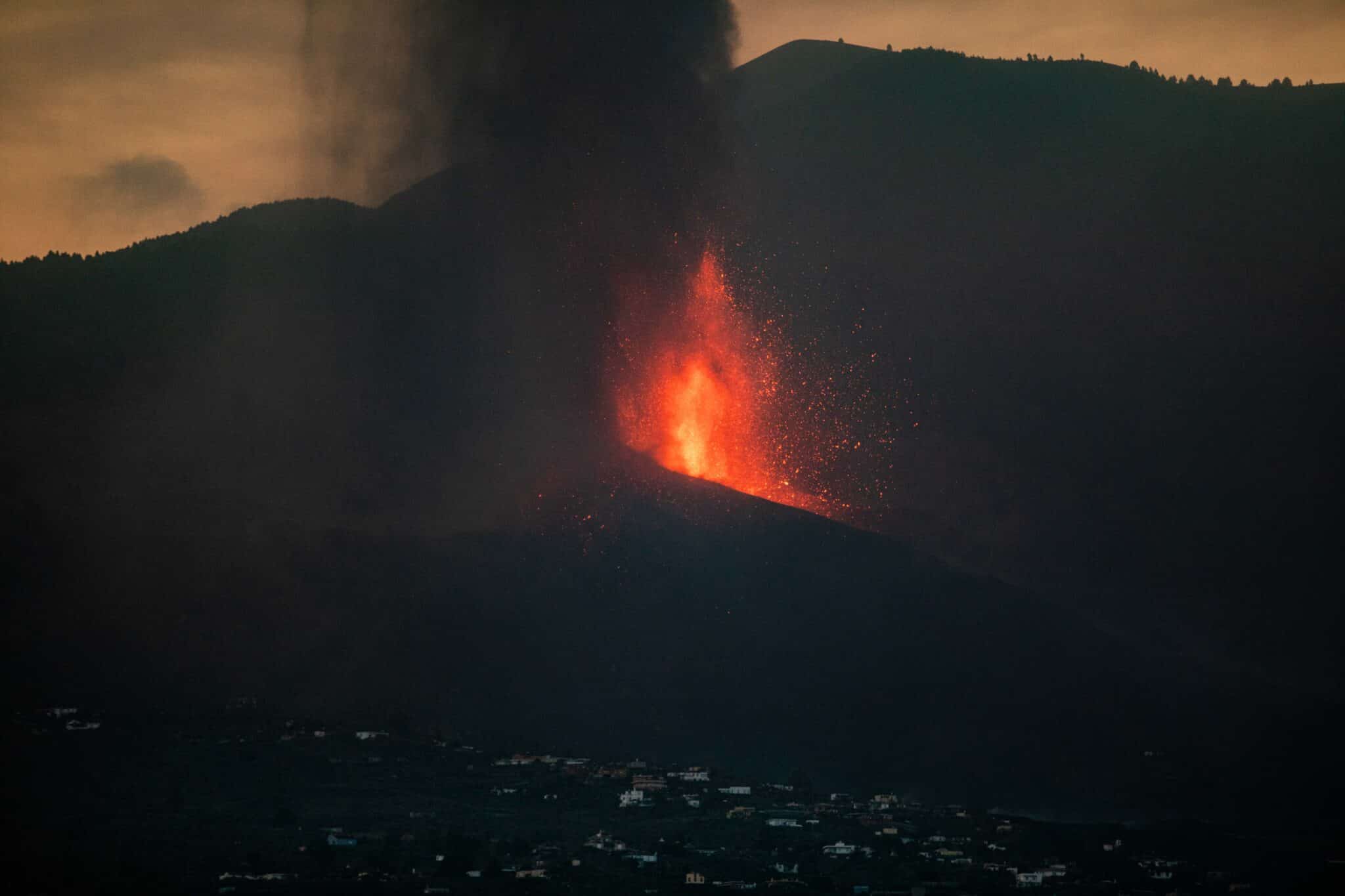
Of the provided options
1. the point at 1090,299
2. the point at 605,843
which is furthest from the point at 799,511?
the point at 1090,299

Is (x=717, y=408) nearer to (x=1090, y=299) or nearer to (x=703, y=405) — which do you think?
(x=703, y=405)

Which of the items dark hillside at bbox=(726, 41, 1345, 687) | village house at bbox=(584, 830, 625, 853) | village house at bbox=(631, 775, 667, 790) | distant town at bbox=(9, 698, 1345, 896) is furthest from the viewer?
dark hillside at bbox=(726, 41, 1345, 687)

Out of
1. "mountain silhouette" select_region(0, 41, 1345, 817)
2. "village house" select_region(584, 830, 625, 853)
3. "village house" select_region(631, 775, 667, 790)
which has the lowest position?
"village house" select_region(584, 830, 625, 853)

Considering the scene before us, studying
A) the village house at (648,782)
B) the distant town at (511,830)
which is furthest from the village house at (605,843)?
the village house at (648,782)

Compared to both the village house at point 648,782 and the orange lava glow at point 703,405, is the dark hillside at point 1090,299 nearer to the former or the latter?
the orange lava glow at point 703,405

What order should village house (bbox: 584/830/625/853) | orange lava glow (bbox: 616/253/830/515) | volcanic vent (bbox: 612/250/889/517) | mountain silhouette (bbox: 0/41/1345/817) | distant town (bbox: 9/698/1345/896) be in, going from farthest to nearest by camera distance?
→ volcanic vent (bbox: 612/250/889/517)
orange lava glow (bbox: 616/253/830/515)
mountain silhouette (bbox: 0/41/1345/817)
village house (bbox: 584/830/625/853)
distant town (bbox: 9/698/1345/896)

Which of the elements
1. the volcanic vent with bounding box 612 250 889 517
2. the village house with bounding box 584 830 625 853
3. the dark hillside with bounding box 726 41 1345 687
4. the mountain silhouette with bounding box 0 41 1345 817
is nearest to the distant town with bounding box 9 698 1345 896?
the village house with bounding box 584 830 625 853

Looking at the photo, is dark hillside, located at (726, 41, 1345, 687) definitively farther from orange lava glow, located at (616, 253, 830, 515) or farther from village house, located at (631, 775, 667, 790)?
village house, located at (631, 775, 667, 790)

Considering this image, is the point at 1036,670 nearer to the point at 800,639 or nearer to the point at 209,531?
the point at 800,639
